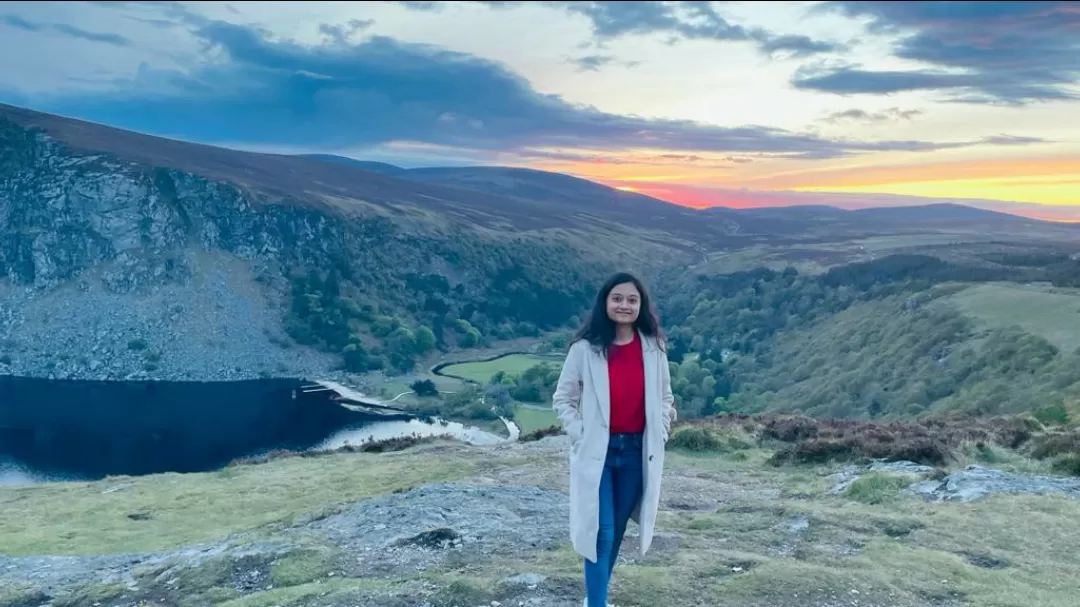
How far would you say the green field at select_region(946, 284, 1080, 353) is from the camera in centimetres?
4584

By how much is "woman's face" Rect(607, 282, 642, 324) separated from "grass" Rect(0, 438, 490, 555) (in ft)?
39.1

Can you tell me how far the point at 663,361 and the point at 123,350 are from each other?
13164 cm

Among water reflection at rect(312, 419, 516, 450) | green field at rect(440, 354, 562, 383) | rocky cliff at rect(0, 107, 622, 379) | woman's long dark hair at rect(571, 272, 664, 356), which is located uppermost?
woman's long dark hair at rect(571, 272, 664, 356)

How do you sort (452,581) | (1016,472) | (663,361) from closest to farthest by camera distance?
(663,361)
(452,581)
(1016,472)

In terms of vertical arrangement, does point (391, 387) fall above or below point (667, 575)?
below

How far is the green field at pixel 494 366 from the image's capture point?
380 ft

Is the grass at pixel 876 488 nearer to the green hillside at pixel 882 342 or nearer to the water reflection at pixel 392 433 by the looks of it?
the green hillside at pixel 882 342

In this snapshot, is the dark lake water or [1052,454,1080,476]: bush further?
the dark lake water

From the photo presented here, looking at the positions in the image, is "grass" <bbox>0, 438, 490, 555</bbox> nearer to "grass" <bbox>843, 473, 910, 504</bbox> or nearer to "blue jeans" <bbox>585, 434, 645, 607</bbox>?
"grass" <bbox>843, 473, 910, 504</bbox>

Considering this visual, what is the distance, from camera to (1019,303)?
59.7m

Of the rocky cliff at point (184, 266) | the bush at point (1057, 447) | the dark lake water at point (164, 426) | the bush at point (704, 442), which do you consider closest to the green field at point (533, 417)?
the dark lake water at point (164, 426)

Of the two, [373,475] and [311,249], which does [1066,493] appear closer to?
[373,475]

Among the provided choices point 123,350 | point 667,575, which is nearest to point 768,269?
point 123,350

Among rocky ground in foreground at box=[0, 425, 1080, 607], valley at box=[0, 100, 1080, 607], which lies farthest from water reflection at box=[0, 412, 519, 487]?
rocky ground in foreground at box=[0, 425, 1080, 607]
